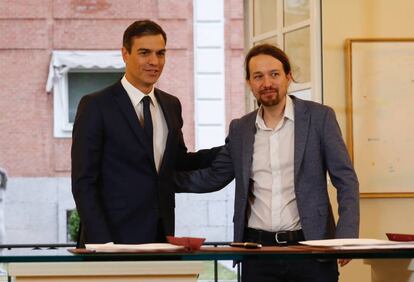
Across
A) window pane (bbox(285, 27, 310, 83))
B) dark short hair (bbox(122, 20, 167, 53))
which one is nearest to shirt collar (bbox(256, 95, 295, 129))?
dark short hair (bbox(122, 20, 167, 53))

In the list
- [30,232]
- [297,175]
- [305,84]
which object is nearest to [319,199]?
[297,175]

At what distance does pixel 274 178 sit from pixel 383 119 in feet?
5.96

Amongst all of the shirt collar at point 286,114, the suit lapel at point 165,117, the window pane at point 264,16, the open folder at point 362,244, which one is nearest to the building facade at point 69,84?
the window pane at point 264,16

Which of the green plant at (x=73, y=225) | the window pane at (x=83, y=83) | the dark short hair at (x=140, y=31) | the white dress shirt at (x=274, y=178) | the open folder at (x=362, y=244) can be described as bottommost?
the green plant at (x=73, y=225)

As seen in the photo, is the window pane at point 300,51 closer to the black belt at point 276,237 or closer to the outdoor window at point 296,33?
the outdoor window at point 296,33

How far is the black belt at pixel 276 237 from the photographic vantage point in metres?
3.58

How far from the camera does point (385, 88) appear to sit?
17.6 ft

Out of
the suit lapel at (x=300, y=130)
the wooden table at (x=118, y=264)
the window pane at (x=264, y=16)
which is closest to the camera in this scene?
the wooden table at (x=118, y=264)

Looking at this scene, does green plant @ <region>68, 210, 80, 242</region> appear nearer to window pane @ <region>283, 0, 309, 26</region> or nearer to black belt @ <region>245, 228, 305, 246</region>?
window pane @ <region>283, 0, 309, 26</region>

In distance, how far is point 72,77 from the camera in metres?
18.7

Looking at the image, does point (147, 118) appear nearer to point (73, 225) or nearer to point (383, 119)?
point (383, 119)

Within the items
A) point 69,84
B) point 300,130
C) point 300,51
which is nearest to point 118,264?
point 300,130

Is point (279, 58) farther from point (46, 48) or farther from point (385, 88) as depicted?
point (46, 48)

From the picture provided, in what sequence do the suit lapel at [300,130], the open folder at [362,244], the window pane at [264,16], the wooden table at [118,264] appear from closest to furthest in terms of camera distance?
the wooden table at [118,264] < the open folder at [362,244] < the suit lapel at [300,130] < the window pane at [264,16]
